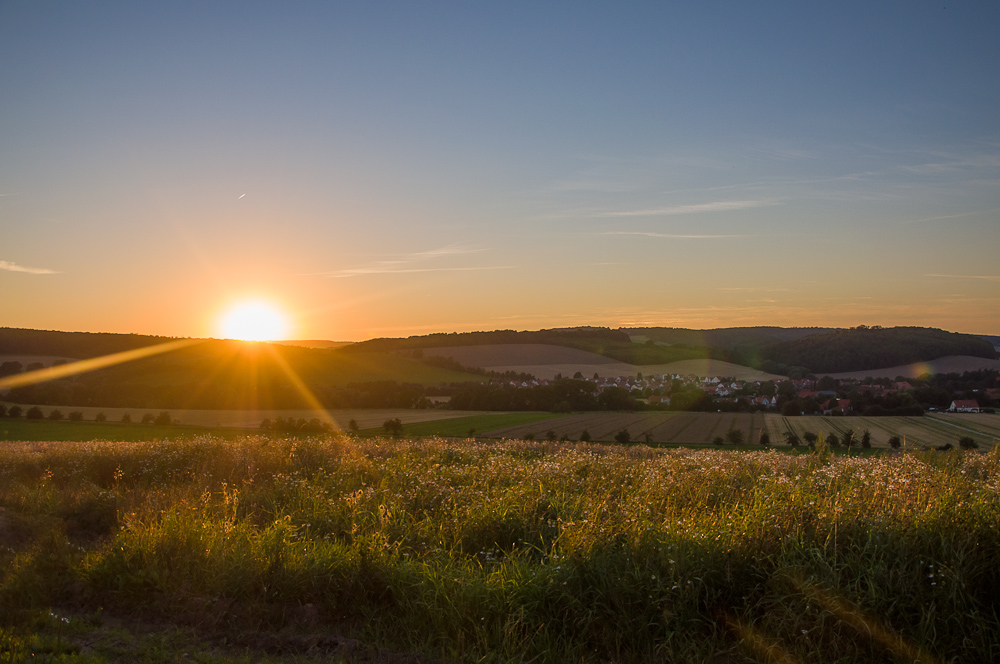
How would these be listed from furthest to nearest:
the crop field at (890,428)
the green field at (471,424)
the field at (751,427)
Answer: the green field at (471,424) < the field at (751,427) < the crop field at (890,428)

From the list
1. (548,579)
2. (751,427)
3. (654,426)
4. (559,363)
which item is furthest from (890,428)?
(559,363)

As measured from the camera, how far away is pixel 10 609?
16.0 ft

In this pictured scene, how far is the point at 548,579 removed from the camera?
15.8 feet

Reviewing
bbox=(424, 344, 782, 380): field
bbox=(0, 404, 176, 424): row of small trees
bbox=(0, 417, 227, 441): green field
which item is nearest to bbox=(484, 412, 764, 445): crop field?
bbox=(424, 344, 782, 380): field

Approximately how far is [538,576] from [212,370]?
58.4 m

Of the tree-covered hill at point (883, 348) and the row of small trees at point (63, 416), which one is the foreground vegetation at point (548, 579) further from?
the tree-covered hill at point (883, 348)

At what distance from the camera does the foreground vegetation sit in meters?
4.33

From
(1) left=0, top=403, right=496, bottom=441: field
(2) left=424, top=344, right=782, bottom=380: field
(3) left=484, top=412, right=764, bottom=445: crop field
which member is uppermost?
(2) left=424, top=344, right=782, bottom=380: field

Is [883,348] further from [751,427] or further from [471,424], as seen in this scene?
[471,424]

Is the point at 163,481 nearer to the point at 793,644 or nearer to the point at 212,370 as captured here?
the point at 793,644

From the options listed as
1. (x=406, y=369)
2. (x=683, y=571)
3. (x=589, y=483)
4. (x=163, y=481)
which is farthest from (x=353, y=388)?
(x=683, y=571)

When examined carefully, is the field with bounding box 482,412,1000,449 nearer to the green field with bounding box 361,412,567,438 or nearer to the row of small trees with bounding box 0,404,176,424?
the green field with bounding box 361,412,567,438

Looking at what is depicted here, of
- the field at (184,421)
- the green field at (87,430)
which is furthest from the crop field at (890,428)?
the green field at (87,430)

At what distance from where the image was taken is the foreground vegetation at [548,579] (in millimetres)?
4332
